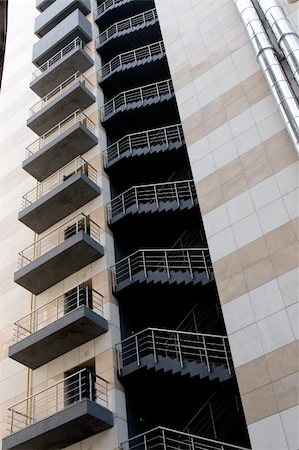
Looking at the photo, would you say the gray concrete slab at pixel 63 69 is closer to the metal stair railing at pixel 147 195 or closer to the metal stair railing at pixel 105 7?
the metal stair railing at pixel 105 7

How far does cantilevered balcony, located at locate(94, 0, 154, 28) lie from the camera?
33.6 metres

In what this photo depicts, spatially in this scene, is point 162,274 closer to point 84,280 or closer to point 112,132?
point 84,280

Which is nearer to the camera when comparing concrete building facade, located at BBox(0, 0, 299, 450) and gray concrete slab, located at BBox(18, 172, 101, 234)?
concrete building facade, located at BBox(0, 0, 299, 450)

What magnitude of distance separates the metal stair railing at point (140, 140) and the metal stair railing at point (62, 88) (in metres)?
4.48

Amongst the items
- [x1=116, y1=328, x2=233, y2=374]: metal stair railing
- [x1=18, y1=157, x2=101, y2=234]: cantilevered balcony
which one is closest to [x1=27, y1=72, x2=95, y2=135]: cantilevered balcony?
[x1=18, y1=157, x2=101, y2=234]: cantilevered balcony

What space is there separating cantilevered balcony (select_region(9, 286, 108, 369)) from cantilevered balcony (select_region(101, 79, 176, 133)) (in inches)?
363

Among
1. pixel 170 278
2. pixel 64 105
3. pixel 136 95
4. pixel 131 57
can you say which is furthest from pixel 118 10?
pixel 170 278

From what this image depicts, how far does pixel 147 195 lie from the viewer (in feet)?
81.9

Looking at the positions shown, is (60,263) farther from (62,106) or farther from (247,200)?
(62,106)

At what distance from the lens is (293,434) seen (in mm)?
15516

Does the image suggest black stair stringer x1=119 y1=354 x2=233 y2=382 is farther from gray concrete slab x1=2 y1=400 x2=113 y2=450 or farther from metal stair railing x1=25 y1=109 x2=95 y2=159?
metal stair railing x1=25 y1=109 x2=95 y2=159

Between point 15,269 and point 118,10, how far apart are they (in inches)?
649

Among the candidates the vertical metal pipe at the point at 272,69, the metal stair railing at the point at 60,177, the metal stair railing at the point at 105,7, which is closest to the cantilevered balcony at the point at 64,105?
the metal stair railing at the point at 60,177

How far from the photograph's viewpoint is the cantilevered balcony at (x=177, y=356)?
18.6 m
